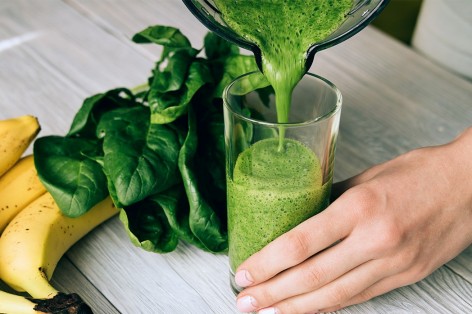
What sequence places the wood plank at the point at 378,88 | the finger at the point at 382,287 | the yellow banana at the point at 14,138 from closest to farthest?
the finger at the point at 382,287 → the yellow banana at the point at 14,138 → the wood plank at the point at 378,88

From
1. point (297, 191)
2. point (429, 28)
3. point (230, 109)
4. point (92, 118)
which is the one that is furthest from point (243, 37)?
point (429, 28)

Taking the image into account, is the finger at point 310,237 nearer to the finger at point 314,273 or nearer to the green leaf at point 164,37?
the finger at point 314,273

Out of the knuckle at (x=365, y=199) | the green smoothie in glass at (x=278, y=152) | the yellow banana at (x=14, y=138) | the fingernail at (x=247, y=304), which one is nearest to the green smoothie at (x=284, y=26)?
the green smoothie in glass at (x=278, y=152)

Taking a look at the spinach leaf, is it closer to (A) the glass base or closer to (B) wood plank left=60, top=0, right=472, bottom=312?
(A) the glass base

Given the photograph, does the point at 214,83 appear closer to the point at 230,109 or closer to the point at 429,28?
the point at 230,109

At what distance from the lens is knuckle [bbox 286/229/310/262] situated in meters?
0.80

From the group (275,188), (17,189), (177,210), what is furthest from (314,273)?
(17,189)

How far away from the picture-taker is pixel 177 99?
940 millimetres

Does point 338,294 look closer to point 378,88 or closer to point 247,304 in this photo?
point 247,304

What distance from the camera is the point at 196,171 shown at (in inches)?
36.7

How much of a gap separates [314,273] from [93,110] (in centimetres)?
40

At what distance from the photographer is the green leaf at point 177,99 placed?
92cm

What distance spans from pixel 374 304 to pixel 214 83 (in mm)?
365

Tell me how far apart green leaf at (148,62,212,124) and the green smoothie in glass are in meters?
0.14
